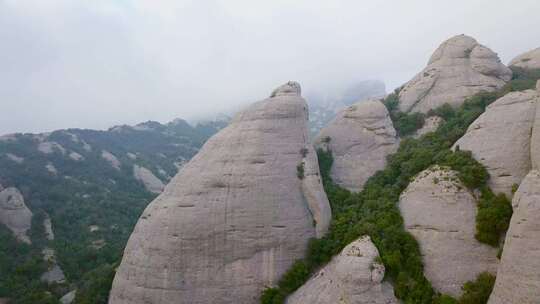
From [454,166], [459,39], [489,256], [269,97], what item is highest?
[459,39]

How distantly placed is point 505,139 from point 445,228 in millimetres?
7244

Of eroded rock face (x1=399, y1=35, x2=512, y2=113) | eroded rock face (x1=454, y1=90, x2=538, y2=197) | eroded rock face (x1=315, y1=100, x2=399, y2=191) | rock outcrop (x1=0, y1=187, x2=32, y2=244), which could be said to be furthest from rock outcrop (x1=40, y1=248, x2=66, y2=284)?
eroded rock face (x1=454, y1=90, x2=538, y2=197)

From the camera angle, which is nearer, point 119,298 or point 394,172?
point 119,298

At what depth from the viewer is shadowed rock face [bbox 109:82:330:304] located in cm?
2573

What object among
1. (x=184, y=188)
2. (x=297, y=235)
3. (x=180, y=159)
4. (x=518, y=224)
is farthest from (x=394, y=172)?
(x=180, y=159)

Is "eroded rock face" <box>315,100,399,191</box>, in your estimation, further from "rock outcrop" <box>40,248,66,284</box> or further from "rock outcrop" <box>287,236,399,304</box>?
"rock outcrop" <box>40,248,66,284</box>

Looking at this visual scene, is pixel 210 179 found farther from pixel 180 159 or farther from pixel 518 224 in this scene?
pixel 180 159

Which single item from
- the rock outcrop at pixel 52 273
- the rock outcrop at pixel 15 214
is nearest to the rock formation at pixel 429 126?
the rock outcrop at pixel 52 273

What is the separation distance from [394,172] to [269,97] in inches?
465

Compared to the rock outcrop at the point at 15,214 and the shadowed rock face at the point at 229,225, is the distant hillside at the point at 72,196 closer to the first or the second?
the rock outcrop at the point at 15,214

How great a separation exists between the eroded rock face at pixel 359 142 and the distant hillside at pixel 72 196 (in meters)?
30.6

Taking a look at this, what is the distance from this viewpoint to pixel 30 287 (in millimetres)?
44344

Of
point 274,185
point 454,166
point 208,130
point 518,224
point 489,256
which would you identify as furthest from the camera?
point 208,130

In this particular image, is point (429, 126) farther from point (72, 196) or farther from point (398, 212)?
point (72, 196)
